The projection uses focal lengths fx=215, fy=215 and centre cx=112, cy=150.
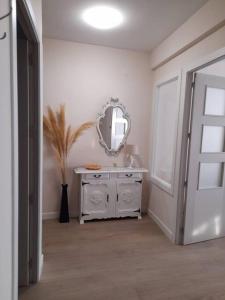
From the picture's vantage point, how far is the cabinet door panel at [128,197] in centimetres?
342

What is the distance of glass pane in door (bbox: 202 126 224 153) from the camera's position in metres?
2.80

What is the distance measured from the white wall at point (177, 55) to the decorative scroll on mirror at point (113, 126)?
0.77 meters

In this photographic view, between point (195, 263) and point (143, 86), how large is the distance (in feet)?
8.83

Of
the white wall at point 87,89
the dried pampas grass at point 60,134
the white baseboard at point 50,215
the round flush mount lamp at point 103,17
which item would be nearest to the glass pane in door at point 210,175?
the white wall at point 87,89

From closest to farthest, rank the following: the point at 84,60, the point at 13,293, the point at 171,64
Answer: the point at 13,293, the point at 171,64, the point at 84,60

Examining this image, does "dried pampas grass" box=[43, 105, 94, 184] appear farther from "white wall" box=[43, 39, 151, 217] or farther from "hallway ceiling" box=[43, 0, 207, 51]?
"hallway ceiling" box=[43, 0, 207, 51]

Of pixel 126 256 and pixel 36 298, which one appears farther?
pixel 126 256

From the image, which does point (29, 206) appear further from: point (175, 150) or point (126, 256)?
point (175, 150)

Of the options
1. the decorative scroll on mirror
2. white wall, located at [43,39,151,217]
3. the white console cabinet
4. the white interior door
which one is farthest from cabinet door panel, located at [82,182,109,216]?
the white interior door

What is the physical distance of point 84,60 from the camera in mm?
3334

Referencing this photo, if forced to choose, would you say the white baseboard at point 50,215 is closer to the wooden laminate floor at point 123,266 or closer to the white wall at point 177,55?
the wooden laminate floor at point 123,266

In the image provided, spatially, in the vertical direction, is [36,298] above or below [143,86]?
below

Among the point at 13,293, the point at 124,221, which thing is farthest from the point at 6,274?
the point at 124,221

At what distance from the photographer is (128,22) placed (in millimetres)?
2615
